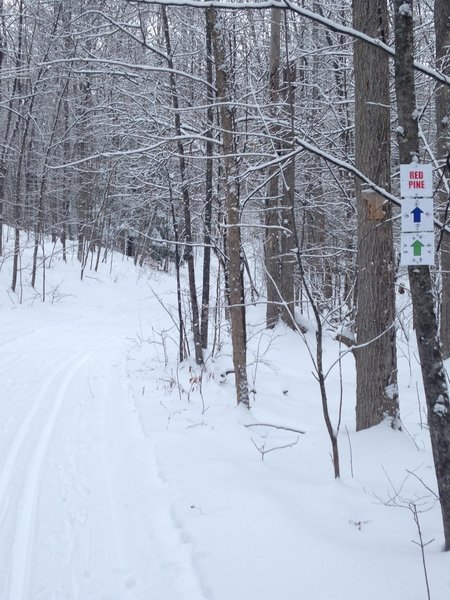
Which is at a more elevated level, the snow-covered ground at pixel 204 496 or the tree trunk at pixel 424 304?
the tree trunk at pixel 424 304

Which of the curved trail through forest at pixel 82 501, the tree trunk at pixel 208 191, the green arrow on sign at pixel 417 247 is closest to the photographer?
the green arrow on sign at pixel 417 247

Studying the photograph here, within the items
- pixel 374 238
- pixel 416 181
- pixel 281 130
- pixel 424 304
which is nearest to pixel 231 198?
pixel 281 130

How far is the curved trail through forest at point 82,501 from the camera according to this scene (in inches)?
120

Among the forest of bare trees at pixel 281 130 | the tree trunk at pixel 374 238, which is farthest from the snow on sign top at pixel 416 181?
the tree trunk at pixel 374 238

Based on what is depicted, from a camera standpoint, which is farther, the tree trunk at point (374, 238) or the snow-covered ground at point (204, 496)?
the tree trunk at point (374, 238)

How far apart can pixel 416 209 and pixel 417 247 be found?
0.23 metres

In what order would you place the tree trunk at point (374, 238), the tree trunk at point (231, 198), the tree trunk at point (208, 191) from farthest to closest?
the tree trunk at point (208, 191), the tree trunk at point (231, 198), the tree trunk at point (374, 238)

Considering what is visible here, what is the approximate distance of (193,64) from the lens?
968 centimetres

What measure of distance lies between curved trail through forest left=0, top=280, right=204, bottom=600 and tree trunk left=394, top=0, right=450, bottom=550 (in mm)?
1616

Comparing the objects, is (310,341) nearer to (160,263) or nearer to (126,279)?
(126,279)

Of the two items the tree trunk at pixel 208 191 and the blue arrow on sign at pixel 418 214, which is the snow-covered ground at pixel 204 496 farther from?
the tree trunk at pixel 208 191

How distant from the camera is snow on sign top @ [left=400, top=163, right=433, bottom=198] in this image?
2871mm

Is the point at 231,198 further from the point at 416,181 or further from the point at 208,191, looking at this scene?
the point at 416,181

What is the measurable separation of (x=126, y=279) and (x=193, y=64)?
2088 cm
